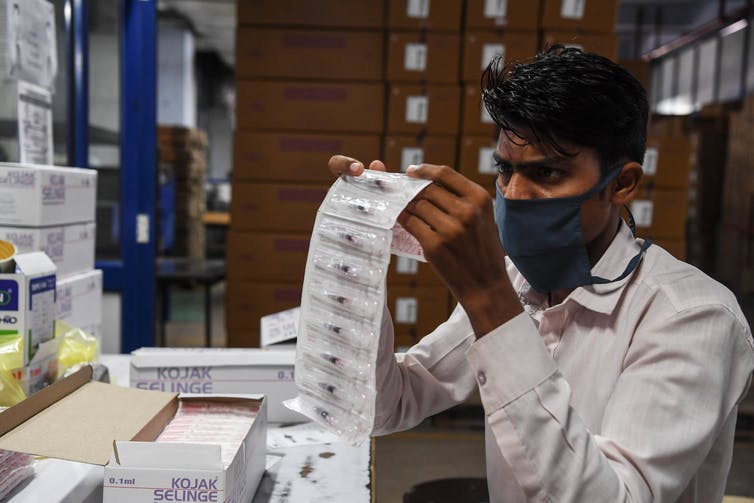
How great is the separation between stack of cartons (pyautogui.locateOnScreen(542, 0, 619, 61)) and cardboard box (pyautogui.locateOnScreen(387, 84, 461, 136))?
61 centimetres

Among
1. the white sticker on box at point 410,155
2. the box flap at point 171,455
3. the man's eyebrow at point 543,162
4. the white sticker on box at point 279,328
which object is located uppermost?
the white sticker on box at point 410,155

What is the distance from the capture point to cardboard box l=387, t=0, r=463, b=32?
340 centimetres

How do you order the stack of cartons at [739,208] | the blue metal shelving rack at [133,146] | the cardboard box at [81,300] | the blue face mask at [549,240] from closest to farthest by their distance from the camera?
the blue face mask at [549,240]
the cardboard box at [81,300]
the blue metal shelving rack at [133,146]
the stack of cartons at [739,208]

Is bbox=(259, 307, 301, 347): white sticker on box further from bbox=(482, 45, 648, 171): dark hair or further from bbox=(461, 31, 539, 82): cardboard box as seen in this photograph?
bbox=(461, 31, 539, 82): cardboard box

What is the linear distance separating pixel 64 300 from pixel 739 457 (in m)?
3.48

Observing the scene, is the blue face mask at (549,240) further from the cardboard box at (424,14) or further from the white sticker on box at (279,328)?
the cardboard box at (424,14)

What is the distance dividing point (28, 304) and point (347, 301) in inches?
31.6

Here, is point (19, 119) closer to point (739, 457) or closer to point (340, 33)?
point (340, 33)

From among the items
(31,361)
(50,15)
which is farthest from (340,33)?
(31,361)

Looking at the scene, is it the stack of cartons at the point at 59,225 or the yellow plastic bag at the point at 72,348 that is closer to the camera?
the yellow plastic bag at the point at 72,348

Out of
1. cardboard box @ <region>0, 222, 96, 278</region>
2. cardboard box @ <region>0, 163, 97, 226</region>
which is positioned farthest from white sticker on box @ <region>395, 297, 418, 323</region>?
cardboard box @ <region>0, 163, 97, 226</region>

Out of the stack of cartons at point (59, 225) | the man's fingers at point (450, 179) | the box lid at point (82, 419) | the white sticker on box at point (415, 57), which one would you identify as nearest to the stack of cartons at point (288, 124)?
the white sticker on box at point (415, 57)

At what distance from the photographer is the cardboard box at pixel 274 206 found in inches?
140

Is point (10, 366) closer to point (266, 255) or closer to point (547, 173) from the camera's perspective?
point (547, 173)
